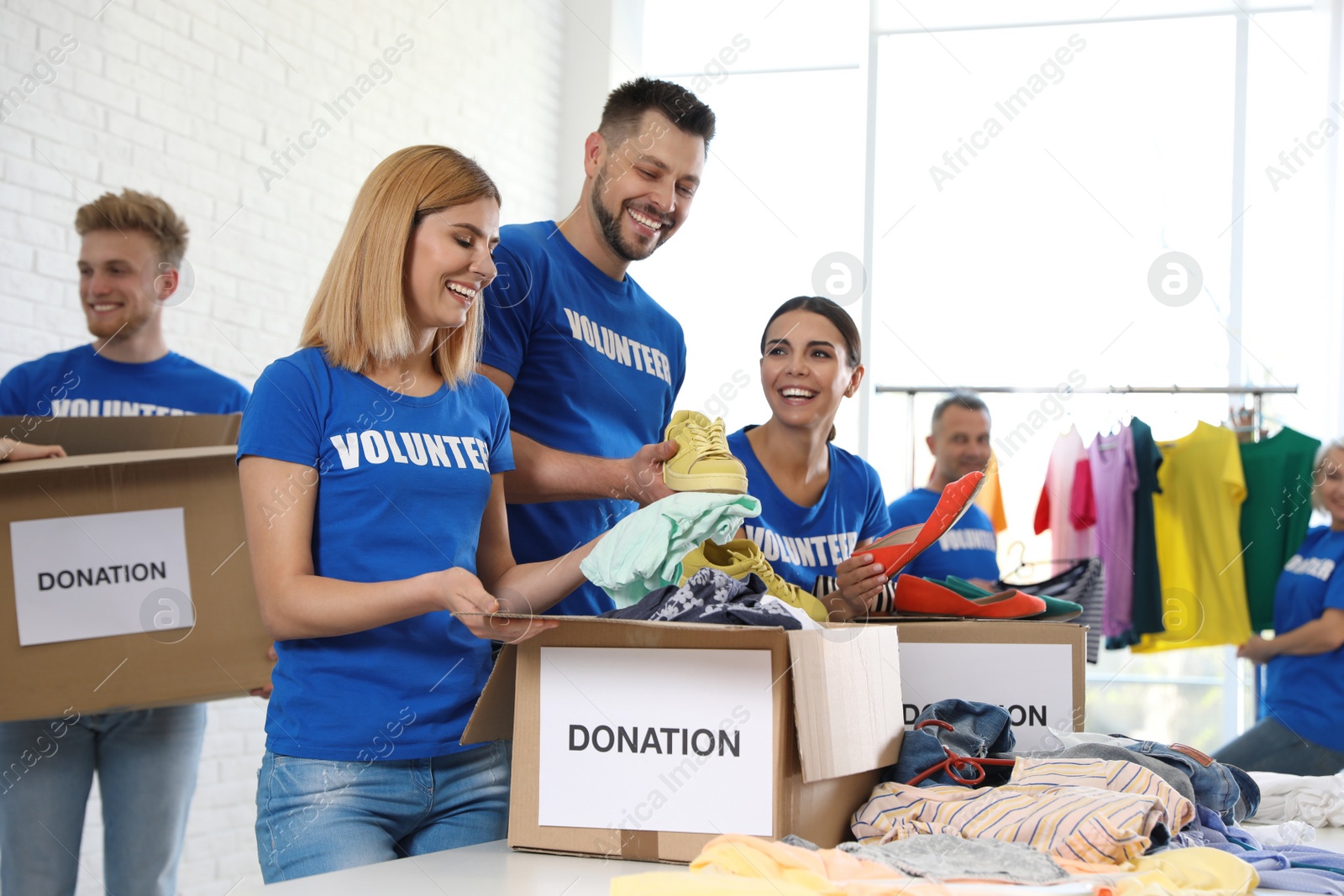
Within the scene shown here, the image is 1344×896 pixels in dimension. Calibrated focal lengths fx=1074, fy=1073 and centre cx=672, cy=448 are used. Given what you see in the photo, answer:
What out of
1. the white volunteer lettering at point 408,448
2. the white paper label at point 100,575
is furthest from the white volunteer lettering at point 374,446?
the white paper label at point 100,575

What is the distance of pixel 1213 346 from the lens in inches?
192

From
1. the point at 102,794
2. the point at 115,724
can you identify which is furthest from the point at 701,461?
the point at 102,794

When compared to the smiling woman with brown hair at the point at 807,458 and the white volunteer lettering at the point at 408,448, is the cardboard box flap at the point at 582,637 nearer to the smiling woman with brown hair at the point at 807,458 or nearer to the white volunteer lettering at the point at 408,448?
the white volunteer lettering at the point at 408,448

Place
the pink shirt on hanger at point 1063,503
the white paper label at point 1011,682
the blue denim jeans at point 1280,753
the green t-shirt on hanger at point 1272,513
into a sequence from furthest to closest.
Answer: the pink shirt on hanger at point 1063,503, the green t-shirt on hanger at point 1272,513, the blue denim jeans at point 1280,753, the white paper label at point 1011,682

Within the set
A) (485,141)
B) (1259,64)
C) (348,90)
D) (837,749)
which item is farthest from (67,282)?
(1259,64)

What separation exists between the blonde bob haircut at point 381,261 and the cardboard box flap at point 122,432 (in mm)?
682

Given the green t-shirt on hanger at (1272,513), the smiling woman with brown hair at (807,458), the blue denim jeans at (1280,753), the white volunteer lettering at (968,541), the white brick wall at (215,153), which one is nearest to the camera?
the smiling woman with brown hair at (807,458)

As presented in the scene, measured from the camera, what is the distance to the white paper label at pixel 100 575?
1.79 m

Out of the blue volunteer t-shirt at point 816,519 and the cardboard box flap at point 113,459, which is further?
the blue volunteer t-shirt at point 816,519

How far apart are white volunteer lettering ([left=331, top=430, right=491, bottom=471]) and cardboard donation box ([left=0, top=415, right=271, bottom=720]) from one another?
26.0 inches

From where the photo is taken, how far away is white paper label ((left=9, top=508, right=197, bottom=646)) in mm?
1785

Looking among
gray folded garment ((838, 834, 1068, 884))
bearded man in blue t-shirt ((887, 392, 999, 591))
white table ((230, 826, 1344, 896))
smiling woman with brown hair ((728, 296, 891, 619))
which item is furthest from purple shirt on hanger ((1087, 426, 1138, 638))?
gray folded garment ((838, 834, 1068, 884))

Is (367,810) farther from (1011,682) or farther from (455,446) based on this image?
(1011,682)

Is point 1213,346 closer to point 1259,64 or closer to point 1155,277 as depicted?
point 1155,277
